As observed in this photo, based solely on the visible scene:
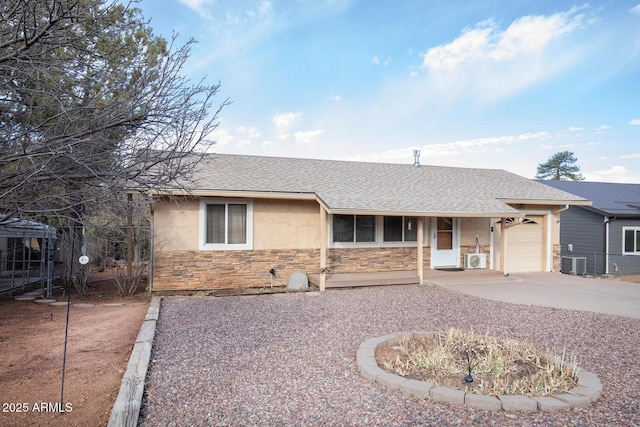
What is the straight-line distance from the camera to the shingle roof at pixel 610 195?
1753cm

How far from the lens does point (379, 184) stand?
42.9 ft

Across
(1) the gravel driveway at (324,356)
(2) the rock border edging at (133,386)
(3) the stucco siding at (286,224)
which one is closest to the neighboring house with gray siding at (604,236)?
(1) the gravel driveway at (324,356)

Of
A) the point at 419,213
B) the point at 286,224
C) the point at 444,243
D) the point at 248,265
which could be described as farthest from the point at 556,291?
the point at 248,265

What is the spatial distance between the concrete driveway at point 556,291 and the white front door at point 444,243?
136 centimetres

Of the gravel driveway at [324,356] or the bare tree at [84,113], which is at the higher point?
the bare tree at [84,113]

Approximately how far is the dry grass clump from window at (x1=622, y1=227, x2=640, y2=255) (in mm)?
16431

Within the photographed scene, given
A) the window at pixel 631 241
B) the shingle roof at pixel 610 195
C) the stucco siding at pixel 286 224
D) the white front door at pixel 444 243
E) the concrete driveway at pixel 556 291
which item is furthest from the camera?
→ the window at pixel 631 241

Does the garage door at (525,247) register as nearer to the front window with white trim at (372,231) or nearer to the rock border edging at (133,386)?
the front window with white trim at (372,231)

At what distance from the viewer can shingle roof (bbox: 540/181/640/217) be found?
17.5 meters

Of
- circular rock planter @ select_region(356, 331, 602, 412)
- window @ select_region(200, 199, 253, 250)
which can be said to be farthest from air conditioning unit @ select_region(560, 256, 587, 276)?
circular rock planter @ select_region(356, 331, 602, 412)

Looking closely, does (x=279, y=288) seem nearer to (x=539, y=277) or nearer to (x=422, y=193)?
(x=422, y=193)

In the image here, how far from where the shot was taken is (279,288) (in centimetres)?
1084

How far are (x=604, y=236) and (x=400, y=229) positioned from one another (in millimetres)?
11325

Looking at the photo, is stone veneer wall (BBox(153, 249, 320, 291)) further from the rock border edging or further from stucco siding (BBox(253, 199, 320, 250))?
the rock border edging
